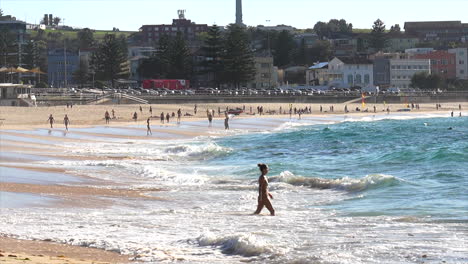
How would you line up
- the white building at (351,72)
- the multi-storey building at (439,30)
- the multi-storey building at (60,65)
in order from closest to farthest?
the white building at (351,72) < the multi-storey building at (60,65) < the multi-storey building at (439,30)

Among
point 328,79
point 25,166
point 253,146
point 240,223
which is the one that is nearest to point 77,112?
point 253,146

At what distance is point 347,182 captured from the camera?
65.3 ft

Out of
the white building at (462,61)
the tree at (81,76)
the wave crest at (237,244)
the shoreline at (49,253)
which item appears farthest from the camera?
the white building at (462,61)

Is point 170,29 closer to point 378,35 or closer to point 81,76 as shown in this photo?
point 378,35

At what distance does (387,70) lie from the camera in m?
117

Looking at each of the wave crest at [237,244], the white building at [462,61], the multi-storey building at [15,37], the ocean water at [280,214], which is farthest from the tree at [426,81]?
the wave crest at [237,244]

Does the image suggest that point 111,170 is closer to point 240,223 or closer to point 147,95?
point 240,223

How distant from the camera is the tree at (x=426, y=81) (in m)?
114

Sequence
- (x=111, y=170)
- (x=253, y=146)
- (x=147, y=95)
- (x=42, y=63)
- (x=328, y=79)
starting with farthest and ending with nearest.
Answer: (x=42, y=63)
(x=328, y=79)
(x=147, y=95)
(x=253, y=146)
(x=111, y=170)

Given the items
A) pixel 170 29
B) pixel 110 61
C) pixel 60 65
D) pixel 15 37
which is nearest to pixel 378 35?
pixel 170 29

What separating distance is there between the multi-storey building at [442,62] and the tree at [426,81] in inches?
286

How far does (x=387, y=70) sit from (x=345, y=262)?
356 ft

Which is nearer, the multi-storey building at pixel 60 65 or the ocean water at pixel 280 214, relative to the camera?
the ocean water at pixel 280 214

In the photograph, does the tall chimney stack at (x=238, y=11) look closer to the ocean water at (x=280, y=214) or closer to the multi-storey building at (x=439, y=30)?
the multi-storey building at (x=439, y=30)
